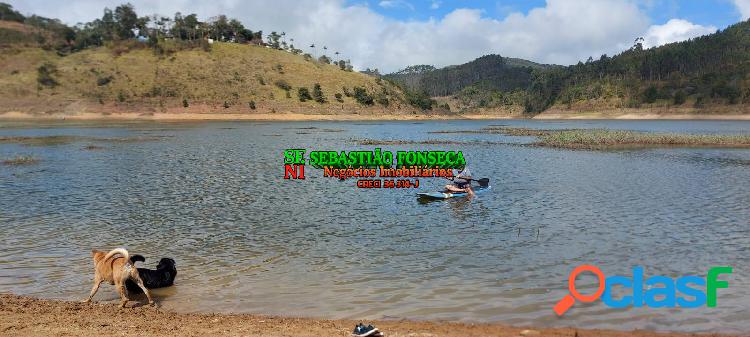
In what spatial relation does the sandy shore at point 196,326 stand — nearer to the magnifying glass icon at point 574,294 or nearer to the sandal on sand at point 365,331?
the sandal on sand at point 365,331

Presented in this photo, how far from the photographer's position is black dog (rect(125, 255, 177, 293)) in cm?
1107

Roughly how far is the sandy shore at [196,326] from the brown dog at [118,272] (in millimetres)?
553

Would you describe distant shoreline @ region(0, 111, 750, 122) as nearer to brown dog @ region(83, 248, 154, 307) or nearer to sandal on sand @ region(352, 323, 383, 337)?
brown dog @ region(83, 248, 154, 307)

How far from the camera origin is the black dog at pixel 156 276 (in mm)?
11070

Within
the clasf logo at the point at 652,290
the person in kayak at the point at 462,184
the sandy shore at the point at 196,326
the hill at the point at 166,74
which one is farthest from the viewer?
the hill at the point at 166,74

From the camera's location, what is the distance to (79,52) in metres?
154

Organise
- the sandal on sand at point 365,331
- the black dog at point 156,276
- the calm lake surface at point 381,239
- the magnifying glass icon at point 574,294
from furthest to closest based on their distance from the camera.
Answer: the black dog at point 156,276, the calm lake surface at point 381,239, the magnifying glass icon at point 574,294, the sandal on sand at point 365,331

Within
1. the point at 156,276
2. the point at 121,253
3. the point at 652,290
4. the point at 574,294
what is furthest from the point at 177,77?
the point at 652,290

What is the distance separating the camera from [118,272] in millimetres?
10359

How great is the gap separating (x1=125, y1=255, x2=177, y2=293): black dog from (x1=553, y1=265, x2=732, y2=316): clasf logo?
26.4ft

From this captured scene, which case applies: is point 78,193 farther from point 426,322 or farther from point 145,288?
point 426,322

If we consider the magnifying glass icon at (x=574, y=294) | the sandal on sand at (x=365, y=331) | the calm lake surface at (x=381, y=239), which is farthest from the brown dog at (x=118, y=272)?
the magnifying glass icon at (x=574, y=294)

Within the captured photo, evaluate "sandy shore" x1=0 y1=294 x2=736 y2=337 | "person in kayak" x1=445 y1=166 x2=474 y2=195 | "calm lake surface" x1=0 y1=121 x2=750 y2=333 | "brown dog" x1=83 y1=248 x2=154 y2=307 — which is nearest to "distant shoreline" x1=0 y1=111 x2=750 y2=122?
"calm lake surface" x1=0 y1=121 x2=750 y2=333

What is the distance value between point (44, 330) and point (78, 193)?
17.8 m
